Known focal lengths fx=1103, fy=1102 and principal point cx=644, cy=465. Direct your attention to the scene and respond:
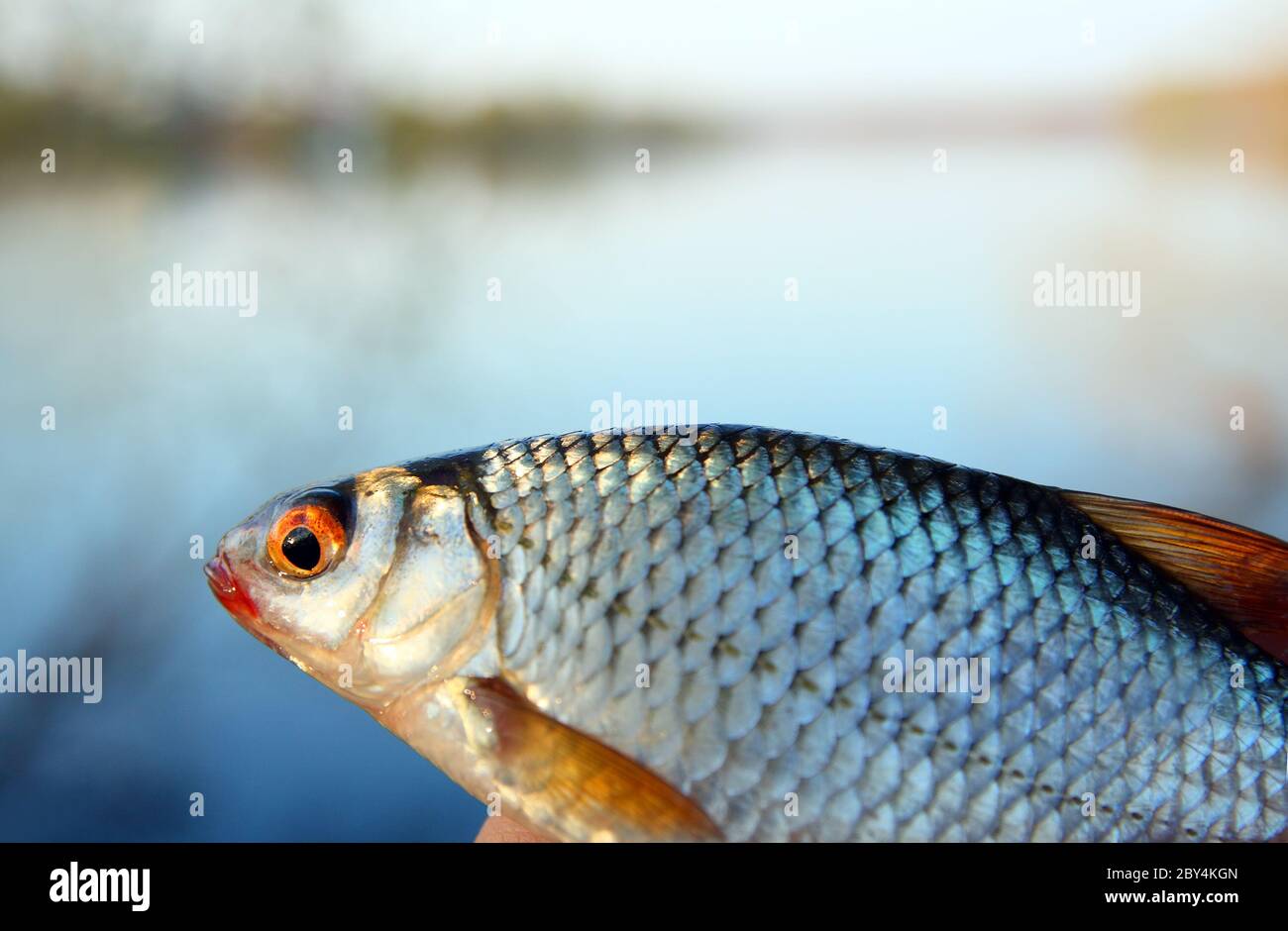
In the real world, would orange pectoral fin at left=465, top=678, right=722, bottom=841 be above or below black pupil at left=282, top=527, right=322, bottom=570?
below

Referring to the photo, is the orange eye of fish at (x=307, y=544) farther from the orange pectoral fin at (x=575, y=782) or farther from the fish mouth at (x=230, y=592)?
the orange pectoral fin at (x=575, y=782)

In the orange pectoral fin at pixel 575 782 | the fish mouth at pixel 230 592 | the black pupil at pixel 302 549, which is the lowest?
the orange pectoral fin at pixel 575 782

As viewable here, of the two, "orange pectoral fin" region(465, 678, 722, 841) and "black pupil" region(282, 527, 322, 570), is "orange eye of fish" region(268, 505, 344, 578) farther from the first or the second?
"orange pectoral fin" region(465, 678, 722, 841)

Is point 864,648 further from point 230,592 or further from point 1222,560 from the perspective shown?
point 230,592

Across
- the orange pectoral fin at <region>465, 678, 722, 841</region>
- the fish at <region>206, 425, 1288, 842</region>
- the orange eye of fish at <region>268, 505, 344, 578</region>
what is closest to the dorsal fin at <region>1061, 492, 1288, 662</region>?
the fish at <region>206, 425, 1288, 842</region>

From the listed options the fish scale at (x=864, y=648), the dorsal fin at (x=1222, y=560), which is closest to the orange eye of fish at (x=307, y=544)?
the fish scale at (x=864, y=648)
